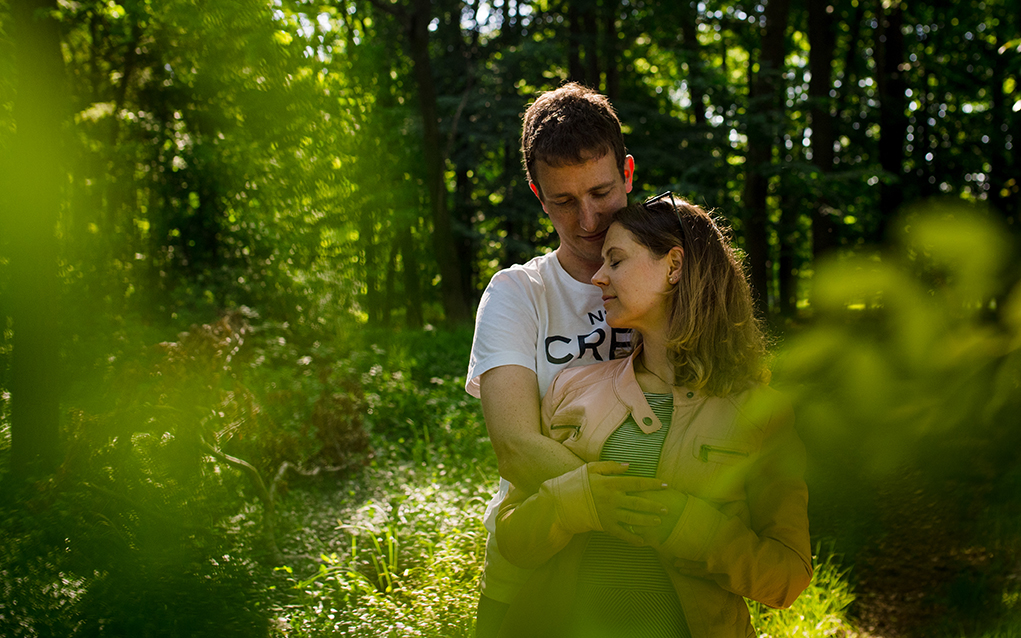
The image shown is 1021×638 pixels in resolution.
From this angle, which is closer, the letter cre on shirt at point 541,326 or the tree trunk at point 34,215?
the letter cre on shirt at point 541,326

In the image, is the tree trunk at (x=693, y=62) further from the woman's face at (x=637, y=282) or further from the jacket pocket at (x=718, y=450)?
the jacket pocket at (x=718, y=450)

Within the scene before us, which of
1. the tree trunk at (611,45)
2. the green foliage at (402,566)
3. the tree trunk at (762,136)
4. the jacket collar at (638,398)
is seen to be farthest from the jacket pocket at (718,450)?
the tree trunk at (611,45)

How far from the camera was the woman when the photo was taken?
1.54 metres

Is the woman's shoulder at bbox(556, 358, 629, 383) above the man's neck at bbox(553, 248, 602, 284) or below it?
below

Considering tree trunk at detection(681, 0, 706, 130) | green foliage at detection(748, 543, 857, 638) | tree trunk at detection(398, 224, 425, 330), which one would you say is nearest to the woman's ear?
green foliage at detection(748, 543, 857, 638)

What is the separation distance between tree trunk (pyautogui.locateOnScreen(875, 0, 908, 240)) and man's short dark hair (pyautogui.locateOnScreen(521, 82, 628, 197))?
1165 cm

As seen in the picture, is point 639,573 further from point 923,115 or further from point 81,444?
point 923,115

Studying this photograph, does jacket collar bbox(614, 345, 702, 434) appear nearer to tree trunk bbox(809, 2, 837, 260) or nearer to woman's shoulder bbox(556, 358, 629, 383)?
woman's shoulder bbox(556, 358, 629, 383)

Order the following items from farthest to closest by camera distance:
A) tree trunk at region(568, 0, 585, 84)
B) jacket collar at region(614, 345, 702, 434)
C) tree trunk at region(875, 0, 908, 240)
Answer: tree trunk at region(568, 0, 585, 84)
tree trunk at region(875, 0, 908, 240)
jacket collar at region(614, 345, 702, 434)

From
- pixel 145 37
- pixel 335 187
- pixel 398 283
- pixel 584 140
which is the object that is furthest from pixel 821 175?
pixel 398 283

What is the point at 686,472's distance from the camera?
5.46 feet

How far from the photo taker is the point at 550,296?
2.12 m

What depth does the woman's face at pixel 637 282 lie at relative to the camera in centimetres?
183

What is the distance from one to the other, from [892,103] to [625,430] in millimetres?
14689
